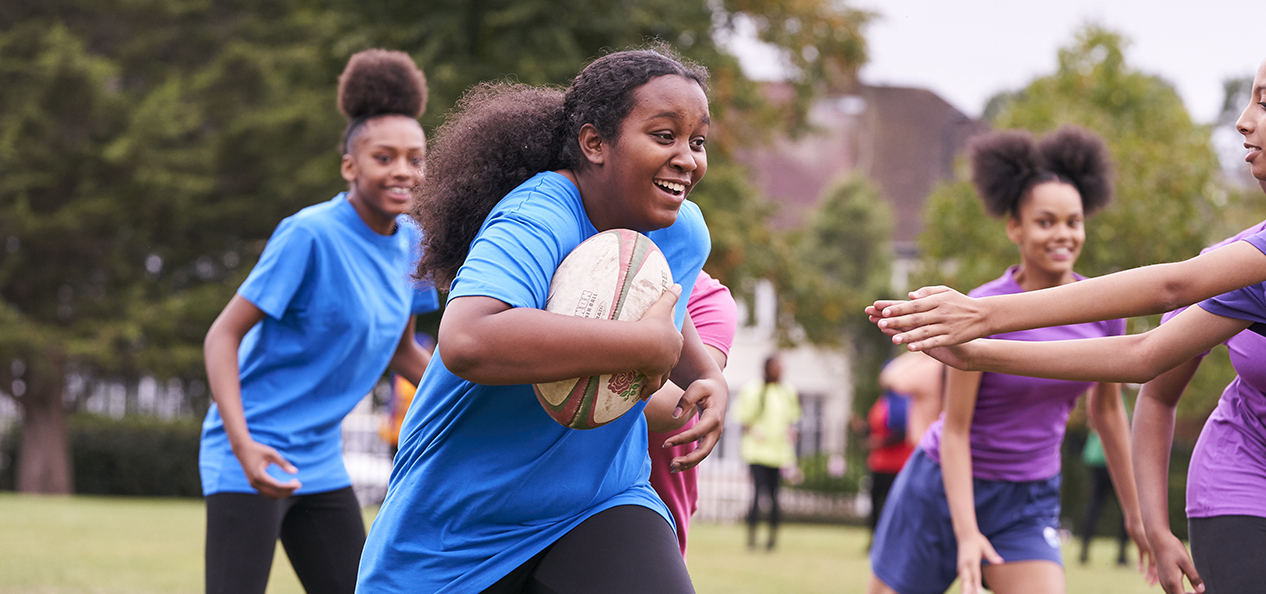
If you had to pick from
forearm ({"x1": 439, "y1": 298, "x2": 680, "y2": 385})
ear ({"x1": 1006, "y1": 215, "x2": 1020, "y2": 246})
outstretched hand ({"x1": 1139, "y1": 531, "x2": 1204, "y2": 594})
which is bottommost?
outstretched hand ({"x1": 1139, "y1": 531, "x2": 1204, "y2": 594})

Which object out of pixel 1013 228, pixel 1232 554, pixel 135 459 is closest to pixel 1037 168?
pixel 1013 228

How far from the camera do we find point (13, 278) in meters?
23.3

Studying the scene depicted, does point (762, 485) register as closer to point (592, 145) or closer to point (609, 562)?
point (609, 562)

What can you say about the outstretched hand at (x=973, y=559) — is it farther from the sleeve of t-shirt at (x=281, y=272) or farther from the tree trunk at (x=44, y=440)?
the tree trunk at (x=44, y=440)

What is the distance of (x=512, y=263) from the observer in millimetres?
2504

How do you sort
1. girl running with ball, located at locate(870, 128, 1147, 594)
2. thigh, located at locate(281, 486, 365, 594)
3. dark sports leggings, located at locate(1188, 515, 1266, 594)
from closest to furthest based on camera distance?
1. dark sports leggings, located at locate(1188, 515, 1266, 594)
2. thigh, located at locate(281, 486, 365, 594)
3. girl running with ball, located at locate(870, 128, 1147, 594)

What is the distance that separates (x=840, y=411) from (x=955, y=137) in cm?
1189

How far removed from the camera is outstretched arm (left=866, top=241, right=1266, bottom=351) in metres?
2.84

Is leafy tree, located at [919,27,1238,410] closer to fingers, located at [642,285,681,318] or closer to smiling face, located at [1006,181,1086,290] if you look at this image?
smiling face, located at [1006,181,1086,290]

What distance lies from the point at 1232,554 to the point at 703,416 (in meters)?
1.73

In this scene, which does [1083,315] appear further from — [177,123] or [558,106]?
[177,123]

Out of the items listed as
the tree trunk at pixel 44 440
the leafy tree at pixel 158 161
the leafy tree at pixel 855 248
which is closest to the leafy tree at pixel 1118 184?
the leafy tree at pixel 158 161

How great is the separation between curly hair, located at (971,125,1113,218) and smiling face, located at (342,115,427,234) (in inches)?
102

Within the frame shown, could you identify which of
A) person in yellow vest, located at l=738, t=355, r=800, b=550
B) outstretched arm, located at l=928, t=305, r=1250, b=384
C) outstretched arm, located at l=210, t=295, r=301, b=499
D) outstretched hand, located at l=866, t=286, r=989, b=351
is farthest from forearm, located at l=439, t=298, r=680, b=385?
person in yellow vest, located at l=738, t=355, r=800, b=550
